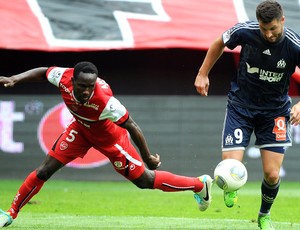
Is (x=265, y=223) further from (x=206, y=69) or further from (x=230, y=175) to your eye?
(x=206, y=69)

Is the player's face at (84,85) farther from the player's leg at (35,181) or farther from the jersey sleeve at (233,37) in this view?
the jersey sleeve at (233,37)

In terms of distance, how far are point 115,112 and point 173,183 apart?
1269mm

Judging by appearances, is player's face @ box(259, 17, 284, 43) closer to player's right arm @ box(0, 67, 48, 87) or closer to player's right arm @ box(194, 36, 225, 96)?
player's right arm @ box(194, 36, 225, 96)

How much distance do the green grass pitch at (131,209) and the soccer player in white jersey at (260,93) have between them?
3.37 ft

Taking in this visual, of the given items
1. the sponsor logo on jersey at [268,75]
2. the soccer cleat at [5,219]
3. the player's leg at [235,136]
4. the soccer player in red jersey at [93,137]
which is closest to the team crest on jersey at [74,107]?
the soccer player in red jersey at [93,137]

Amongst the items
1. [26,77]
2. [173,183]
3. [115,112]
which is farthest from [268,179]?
[26,77]

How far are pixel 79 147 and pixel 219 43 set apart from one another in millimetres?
1959

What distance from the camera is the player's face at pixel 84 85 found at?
891 cm

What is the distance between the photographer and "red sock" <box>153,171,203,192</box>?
9828 mm

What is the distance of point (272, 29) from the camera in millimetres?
8773

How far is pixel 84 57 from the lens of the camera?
20.5m

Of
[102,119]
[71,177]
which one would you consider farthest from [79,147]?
[71,177]

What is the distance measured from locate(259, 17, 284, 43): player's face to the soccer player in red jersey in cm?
170

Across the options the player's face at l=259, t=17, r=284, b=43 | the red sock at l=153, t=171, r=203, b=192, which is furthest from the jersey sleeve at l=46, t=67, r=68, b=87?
the player's face at l=259, t=17, r=284, b=43
